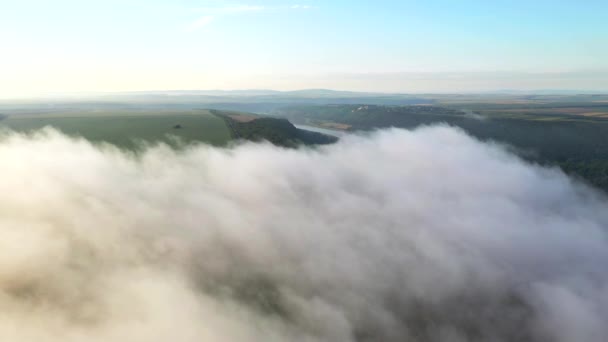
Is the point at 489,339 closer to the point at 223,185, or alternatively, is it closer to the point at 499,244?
the point at 499,244

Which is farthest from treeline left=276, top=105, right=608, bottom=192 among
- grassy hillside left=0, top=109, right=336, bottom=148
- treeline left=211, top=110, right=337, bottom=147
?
grassy hillside left=0, top=109, right=336, bottom=148

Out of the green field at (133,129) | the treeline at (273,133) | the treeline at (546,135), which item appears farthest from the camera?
the treeline at (273,133)

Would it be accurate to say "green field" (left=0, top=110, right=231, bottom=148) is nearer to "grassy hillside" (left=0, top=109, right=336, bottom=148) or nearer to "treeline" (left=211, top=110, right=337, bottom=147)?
"grassy hillside" (left=0, top=109, right=336, bottom=148)

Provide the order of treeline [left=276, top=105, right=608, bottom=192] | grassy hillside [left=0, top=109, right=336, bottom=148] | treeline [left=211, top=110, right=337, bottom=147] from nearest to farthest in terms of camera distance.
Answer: grassy hillside [left=0, top=109, right=336, bottom=148] → treeline [left=276, top=105, right=608, bottom=192] → treeline [left=211, top=110, right=337, bottom=147]

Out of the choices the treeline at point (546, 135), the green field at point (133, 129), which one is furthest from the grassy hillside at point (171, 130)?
the treeline at point (546, 135)

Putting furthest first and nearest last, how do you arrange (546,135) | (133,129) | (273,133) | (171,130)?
(546,135) < (133,129) < (273,133) < (171,130)

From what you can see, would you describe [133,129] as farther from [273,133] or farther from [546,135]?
[546,135]

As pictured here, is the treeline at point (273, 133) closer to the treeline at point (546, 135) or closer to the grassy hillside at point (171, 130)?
the grassy hillside at point (171, 130)

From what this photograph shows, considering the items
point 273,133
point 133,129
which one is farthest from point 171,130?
point 273,133

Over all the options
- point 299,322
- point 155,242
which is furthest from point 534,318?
point 155,242

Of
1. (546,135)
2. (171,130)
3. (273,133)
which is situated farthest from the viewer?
(546,135)

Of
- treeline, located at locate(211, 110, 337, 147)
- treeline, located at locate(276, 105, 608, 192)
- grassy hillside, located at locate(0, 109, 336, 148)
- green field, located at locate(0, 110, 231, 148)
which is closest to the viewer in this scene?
green field, located at locate(0, 110, 231, 148)
